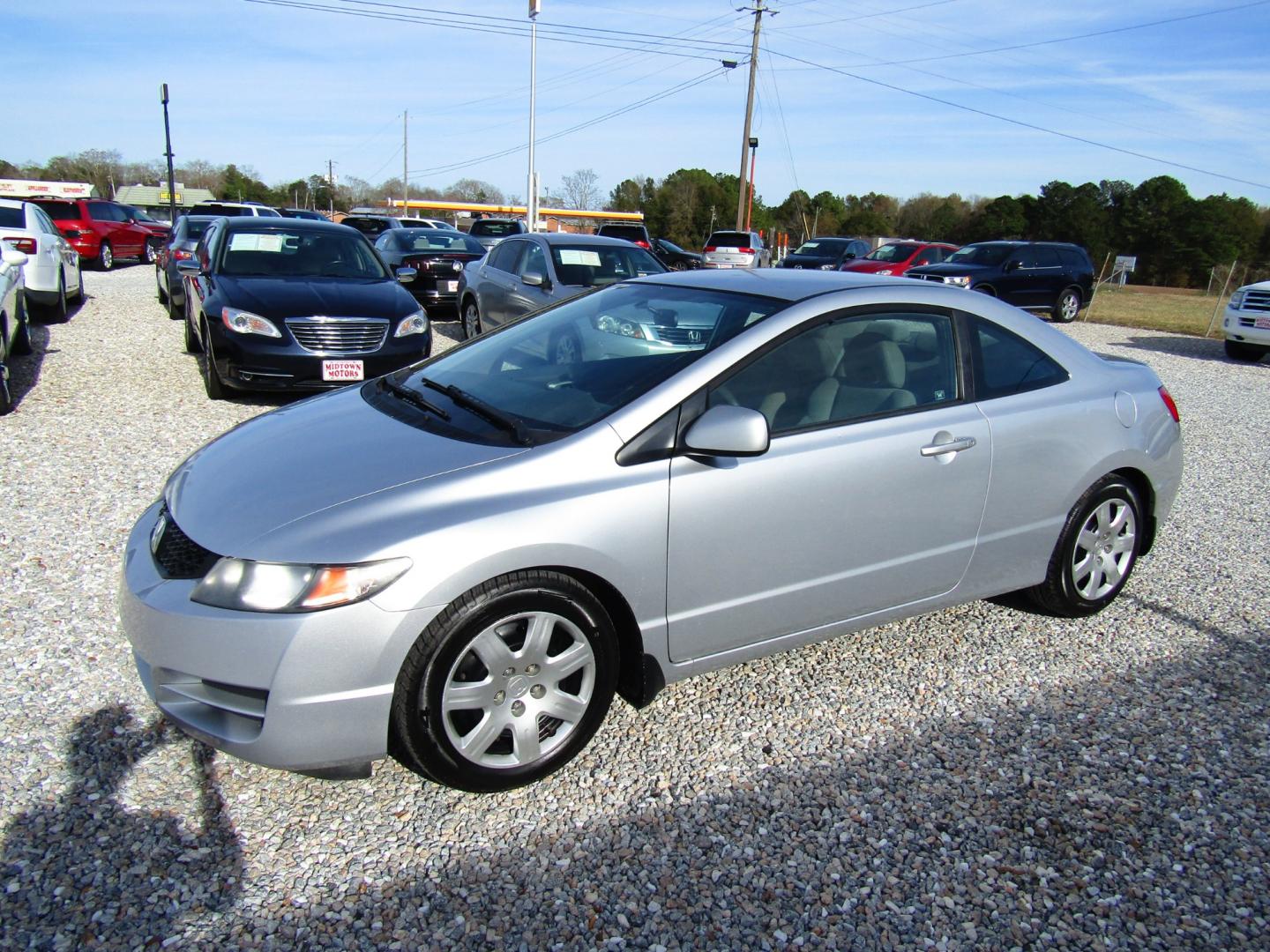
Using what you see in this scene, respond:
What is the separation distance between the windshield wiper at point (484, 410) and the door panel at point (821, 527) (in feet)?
1.71

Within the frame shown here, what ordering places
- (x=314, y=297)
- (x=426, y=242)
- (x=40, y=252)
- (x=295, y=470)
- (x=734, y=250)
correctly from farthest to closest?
(x=734, y=250) → (x=426, y=242) → (x=40, y=252) → (x=314, y=297) → (x=295, y=470)

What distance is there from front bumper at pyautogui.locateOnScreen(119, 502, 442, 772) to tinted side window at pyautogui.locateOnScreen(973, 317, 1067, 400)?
242 centimetres

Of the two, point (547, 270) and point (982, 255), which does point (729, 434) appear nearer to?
point (547, 270)

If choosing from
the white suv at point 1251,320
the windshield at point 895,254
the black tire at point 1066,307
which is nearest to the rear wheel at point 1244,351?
the white suv at point 1251,320

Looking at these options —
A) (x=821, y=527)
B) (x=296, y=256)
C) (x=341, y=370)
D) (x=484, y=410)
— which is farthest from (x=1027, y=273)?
(x=484, y=410)

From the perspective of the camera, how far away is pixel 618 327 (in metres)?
3.70

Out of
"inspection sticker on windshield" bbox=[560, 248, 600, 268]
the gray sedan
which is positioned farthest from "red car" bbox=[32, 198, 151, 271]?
"inspection sticker on windshield" bbox=[560, 248, 600, 268]

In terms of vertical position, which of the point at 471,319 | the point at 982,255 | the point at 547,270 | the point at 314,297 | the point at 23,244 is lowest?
the point at 471,319

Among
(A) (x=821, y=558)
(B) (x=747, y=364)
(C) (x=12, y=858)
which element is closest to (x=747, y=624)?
(A) (x=821, y=558)

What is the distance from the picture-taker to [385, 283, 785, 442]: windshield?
3104 millimetres

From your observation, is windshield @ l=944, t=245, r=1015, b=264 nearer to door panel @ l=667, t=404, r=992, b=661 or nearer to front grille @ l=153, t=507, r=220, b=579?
door panel @ l=667, t=404, r=992, b=661

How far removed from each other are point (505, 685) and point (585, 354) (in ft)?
4.58

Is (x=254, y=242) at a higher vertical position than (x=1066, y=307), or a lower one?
higher

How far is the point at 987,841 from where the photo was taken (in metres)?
2.69
